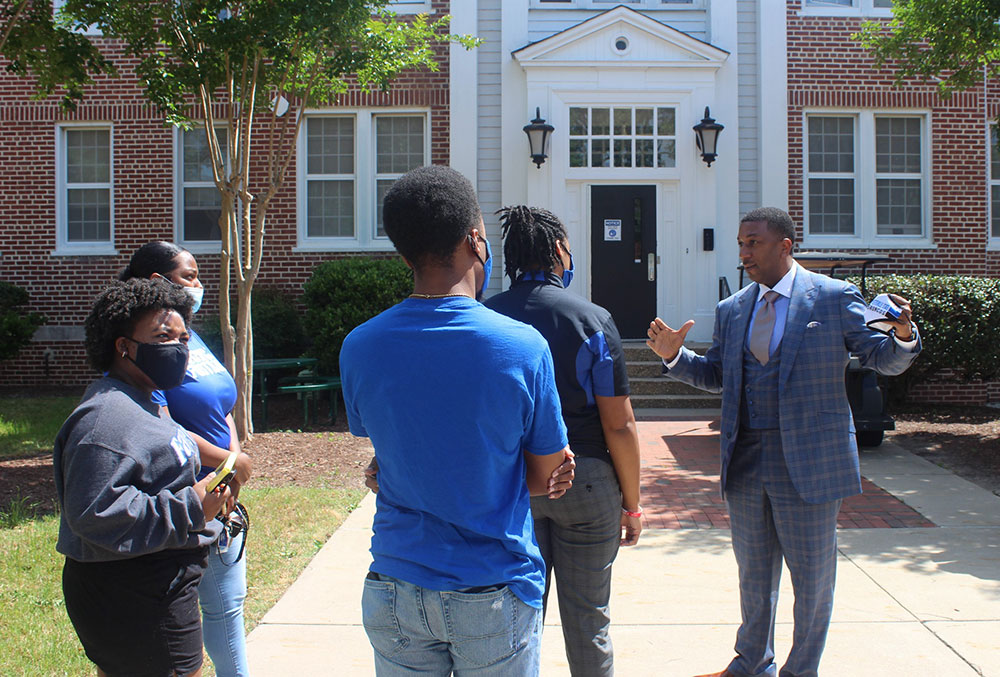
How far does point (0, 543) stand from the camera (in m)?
5.45

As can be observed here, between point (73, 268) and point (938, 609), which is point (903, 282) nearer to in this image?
point (938, 609)

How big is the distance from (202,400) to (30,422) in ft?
27.9

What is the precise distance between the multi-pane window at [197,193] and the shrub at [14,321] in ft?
7.85

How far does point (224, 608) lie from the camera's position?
3002 mm

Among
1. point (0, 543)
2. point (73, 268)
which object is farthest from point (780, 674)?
point (73, 268)

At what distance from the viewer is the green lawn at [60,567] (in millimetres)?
3879

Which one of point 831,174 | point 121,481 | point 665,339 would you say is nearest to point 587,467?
point 665,339

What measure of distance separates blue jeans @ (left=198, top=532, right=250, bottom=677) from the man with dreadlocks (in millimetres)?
1074

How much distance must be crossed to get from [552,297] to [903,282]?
29.0 feet

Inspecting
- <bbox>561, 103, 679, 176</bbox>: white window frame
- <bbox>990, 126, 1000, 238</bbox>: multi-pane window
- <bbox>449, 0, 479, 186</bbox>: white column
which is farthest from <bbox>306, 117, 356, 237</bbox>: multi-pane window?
<bbox>990, 126, 1000, 238</bbox>: multi-pane window

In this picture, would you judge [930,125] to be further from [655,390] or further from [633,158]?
[655,390]

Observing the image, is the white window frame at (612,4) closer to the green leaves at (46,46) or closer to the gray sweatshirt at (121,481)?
the green leaves at (46,46)

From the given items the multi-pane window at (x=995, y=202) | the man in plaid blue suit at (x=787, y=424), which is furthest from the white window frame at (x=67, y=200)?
the multi-pane window at (x=995, y=202)

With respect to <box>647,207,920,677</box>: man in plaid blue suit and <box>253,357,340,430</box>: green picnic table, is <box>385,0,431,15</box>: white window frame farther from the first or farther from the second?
<box>647,207,920,677</box>: man in plaid blue suit
